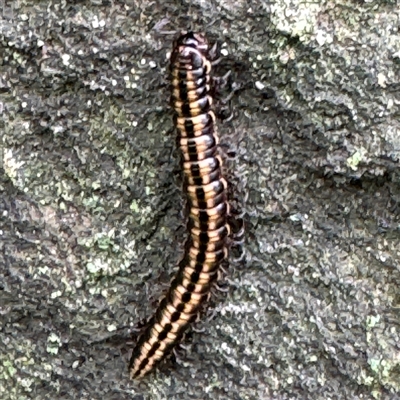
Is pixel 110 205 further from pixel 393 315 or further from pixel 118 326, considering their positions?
pixel 393 315

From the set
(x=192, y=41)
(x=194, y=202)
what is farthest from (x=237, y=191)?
(x=192, y=41)

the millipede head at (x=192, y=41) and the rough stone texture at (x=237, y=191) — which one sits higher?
the millipede head at (x=192, y=41)

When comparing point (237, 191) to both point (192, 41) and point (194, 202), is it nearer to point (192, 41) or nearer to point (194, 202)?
point (194, 202)

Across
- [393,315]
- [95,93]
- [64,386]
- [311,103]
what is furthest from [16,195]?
[393,315]

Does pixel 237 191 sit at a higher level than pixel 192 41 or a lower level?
lower
